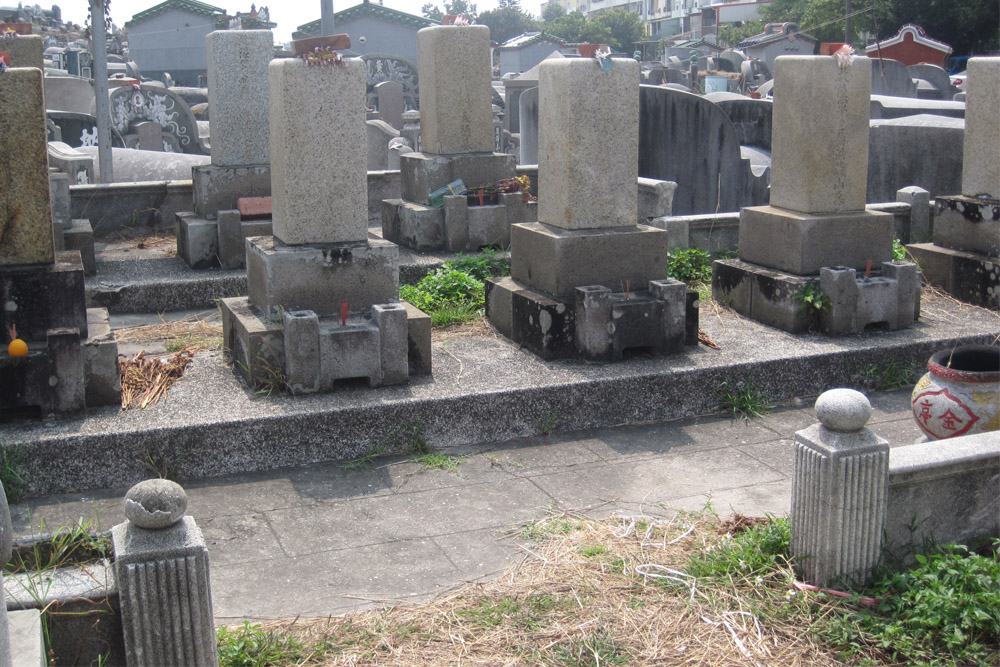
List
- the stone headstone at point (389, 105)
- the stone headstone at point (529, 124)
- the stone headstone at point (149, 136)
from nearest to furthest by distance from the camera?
the stone headstone at point (529, 124)
the stone headstone at point (149, 136)
the stone headstone at point (389, 105)

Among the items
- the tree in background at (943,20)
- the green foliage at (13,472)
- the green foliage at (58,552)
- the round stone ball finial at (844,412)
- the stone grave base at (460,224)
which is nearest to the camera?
the green foliage at (58,552)

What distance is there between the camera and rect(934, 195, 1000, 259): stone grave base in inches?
297

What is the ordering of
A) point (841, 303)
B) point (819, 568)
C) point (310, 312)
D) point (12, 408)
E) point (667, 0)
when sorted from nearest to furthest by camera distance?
1. point (819, 568)
2. point (12, 408)
3. point (310, 312)
4. point (841, 303)
5. point (667, 0)

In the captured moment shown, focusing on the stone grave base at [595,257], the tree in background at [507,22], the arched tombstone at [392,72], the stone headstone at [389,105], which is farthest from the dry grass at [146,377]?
the tree in background at [507,22]

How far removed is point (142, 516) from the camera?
2.87m

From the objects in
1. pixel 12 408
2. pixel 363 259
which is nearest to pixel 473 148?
pixel 363 259

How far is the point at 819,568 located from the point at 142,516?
2.32 metres

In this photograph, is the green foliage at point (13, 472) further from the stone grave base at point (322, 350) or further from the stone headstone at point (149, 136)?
the stone headstone at point (149, 136)

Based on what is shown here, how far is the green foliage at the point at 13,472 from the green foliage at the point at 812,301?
14.9 feet

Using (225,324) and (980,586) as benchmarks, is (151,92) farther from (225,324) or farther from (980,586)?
(980,586)

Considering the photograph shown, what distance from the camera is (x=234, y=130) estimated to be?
874 cm

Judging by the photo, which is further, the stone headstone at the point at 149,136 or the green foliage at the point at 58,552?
the stone headstone at the point at 149,136

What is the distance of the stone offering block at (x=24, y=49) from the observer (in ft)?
27.8

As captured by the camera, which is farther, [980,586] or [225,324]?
[225,324]
